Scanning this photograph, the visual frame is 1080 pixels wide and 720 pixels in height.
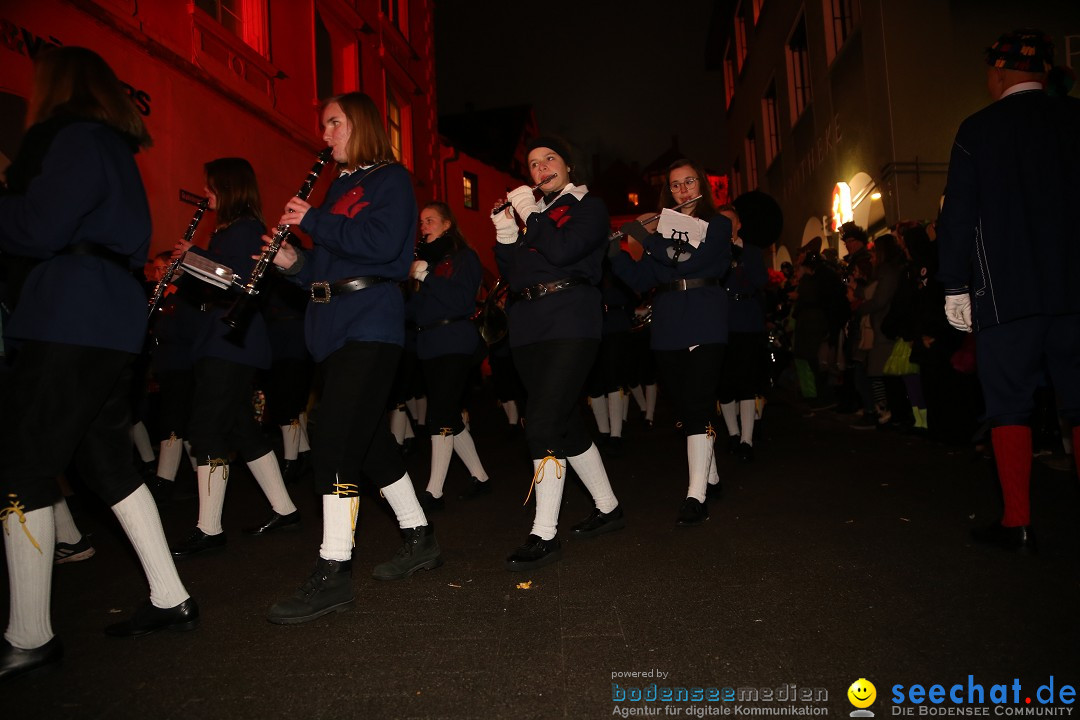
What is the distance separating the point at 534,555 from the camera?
3.57 metres

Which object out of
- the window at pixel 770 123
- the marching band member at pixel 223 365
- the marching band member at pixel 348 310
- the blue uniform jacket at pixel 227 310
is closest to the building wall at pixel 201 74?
the marching band member at pixel 223 365

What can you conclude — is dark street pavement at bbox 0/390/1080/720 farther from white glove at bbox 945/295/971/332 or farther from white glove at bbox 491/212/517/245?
white glove at bbox 491/212/517/245

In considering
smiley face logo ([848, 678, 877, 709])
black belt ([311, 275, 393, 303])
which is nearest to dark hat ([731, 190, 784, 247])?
black belt ([311, 275, 393, 303])

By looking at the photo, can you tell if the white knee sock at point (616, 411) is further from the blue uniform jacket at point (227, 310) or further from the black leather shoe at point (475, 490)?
the blue uniform jacket at point (227, 310)

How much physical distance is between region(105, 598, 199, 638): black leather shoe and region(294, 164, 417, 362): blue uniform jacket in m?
1.17

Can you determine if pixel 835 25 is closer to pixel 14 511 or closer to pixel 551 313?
pixel 551 313

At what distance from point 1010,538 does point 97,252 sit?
4.24m

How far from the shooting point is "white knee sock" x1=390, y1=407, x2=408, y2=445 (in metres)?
7.75

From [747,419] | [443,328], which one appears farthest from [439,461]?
[747,419]

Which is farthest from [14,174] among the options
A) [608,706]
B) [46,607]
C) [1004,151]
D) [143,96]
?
[143,96]

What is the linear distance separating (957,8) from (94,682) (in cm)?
1325

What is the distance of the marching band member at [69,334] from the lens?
8.46 ft

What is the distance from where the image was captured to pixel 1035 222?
11.3ft

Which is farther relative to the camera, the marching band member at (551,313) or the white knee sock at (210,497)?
the white knee sock at (210,497)
